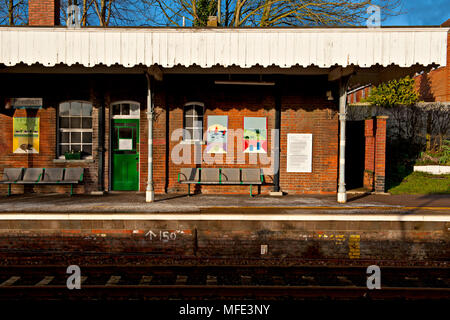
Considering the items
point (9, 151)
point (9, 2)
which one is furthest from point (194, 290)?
point (9, 2)

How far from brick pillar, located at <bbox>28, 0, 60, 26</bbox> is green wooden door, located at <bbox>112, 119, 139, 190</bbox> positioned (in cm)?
360

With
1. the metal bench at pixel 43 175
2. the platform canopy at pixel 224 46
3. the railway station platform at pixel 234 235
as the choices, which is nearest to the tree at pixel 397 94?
the platform canopy at pixel 224 46

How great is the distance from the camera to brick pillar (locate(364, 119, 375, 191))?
33.5ft

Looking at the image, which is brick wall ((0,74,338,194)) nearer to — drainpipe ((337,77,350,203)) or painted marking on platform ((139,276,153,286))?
drainpipe ((337,77,350,203))

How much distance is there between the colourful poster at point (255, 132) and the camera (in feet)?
33.1

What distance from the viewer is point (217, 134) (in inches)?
396

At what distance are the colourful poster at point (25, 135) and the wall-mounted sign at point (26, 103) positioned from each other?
0.40m

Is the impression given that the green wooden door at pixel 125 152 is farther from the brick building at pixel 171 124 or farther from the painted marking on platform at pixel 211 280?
the painted marking on platform at pixel 211 280

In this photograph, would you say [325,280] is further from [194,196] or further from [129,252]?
[194,196]

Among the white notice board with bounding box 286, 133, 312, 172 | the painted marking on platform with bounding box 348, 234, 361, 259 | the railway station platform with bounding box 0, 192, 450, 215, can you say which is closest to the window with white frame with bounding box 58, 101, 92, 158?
the railway station platform with bounding box 0, 192, 450, 215

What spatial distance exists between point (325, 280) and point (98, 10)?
19.3 metres

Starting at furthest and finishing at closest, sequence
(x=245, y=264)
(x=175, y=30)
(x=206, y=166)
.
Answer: (x=206, y=166), (x=175, y=30), (x=245, y=264)

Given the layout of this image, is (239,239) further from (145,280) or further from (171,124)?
(171,124)
